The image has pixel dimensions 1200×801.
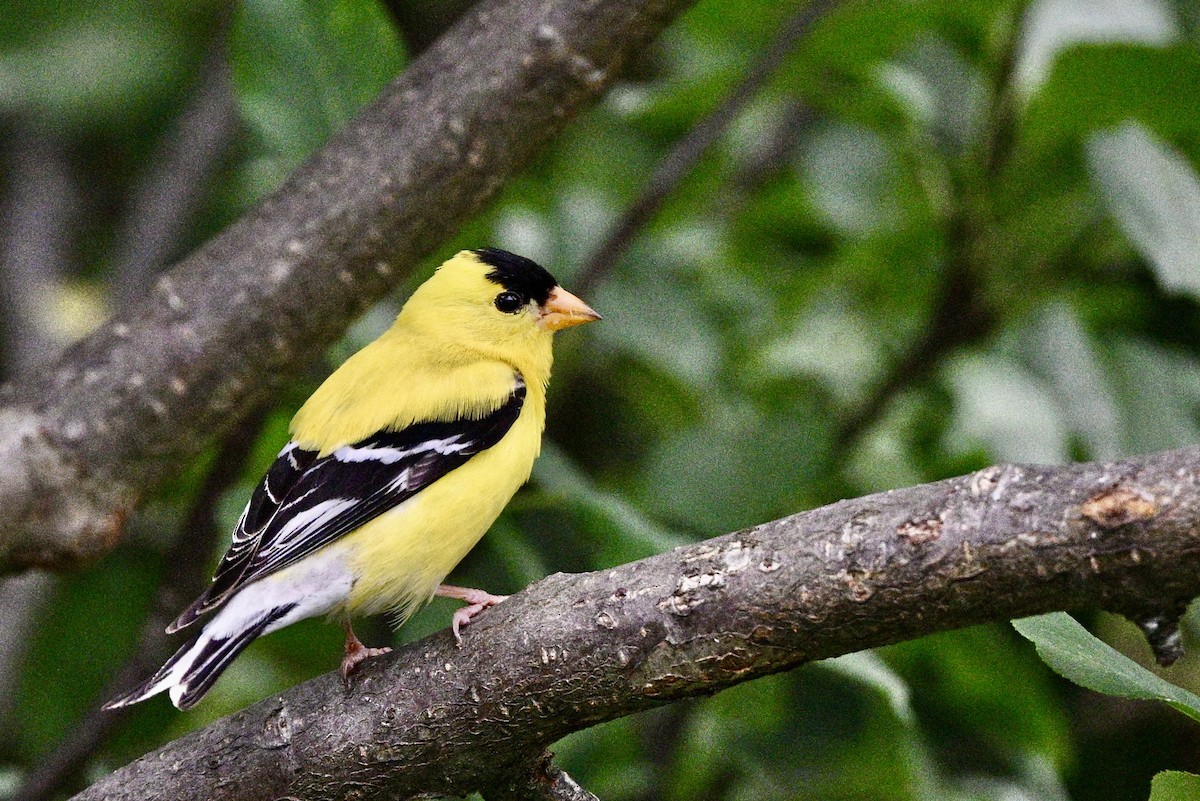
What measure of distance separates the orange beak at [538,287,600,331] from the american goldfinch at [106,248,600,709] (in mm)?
446

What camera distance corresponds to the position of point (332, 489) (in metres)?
2.87

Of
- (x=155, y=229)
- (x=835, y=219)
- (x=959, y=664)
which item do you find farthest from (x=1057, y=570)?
(x=155, y=229)

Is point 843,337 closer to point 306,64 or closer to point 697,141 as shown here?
point 697,141

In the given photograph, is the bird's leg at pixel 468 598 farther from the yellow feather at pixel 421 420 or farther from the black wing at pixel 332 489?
the black wing at pixel 332 489

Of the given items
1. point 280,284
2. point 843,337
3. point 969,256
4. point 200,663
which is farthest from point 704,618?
point 843,337

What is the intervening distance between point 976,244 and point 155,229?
9.93ft

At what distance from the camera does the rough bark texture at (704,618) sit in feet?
5.04

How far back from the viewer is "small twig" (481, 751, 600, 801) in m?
2.13

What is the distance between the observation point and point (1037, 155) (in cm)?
360

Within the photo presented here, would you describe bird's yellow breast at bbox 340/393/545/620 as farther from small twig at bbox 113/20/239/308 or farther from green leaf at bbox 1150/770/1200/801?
small twig at bbox 113/20/239/308

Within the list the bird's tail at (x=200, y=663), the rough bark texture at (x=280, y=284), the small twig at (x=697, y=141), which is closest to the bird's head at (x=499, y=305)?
the small twig at (x=697, y=141)

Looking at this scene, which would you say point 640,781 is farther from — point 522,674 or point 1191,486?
point 1191,486

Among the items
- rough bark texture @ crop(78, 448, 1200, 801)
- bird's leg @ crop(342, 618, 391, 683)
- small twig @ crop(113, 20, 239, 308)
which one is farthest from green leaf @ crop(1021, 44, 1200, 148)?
small twig @ crop(113, 20, 239, 308)

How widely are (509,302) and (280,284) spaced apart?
88cm
